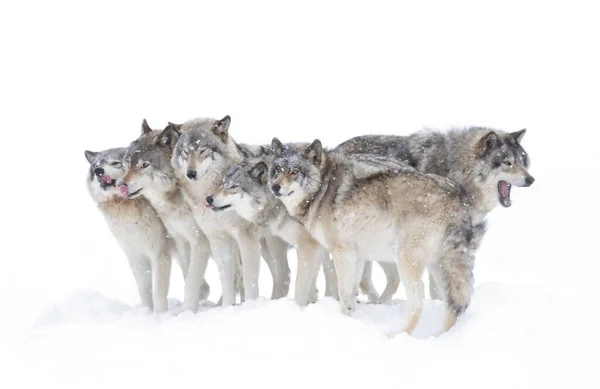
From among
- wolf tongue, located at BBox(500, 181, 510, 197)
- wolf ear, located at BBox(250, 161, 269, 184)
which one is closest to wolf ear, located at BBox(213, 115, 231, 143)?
wolf ear, located at BBox(250, 161, 269, 184)

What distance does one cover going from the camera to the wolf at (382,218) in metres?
9.62

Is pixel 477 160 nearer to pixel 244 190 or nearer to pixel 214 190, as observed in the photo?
pixel 244 190

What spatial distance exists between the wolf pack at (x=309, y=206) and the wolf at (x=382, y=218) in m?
0.02

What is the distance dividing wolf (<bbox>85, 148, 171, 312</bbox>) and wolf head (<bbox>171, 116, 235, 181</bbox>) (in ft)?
3.41

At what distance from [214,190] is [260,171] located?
77 cm

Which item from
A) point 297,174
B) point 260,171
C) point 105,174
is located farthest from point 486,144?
point 105,174

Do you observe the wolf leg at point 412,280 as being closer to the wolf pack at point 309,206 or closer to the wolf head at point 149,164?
the wolf pack at point 309,206

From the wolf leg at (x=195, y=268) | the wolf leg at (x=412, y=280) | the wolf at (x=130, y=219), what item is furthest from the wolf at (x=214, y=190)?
the wolf leg at (x=412, y=280)

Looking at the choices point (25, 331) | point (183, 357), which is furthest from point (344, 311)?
point (25, 331)

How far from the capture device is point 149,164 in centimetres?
1191

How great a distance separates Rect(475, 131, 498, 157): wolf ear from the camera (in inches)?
457

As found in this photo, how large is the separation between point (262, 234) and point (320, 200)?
1560 millimetres

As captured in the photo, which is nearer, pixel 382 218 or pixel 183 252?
pixel 382 218

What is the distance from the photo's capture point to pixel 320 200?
10.7m
